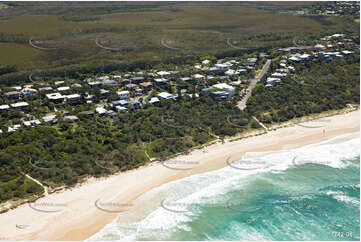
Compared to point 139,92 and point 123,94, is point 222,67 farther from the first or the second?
point 123,94

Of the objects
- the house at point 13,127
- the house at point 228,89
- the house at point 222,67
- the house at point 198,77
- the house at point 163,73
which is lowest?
the house at point 13,127

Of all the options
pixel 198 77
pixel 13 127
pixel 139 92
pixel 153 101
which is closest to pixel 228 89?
pixel 198 77

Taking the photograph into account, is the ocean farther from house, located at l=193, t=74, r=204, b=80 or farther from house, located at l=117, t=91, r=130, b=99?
house, located at l=193, t=74, r=204, b=80

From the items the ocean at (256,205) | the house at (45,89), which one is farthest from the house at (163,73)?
the ocean at (256,205)

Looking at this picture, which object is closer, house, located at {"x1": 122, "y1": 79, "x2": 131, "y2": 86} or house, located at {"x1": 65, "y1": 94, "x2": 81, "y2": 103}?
house, located at {"x1": 65, "y1": 94, "x2": 81, "y2": 103}

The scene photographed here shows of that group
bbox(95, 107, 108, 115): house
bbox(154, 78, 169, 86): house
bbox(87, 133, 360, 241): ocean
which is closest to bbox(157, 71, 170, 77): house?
bbox(154, 78, 169, 86): house

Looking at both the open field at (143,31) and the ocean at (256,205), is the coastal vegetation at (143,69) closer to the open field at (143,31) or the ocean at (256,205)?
the open field at (143,31)
